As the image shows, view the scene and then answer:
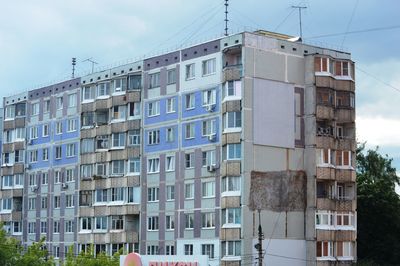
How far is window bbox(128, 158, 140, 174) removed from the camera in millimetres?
82812

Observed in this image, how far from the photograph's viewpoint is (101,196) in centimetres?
8619

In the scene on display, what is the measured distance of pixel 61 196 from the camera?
9275 cm

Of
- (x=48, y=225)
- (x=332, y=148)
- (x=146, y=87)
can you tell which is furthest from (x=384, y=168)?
(x=48, y=225)

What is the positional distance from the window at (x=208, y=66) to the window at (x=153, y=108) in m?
7.75

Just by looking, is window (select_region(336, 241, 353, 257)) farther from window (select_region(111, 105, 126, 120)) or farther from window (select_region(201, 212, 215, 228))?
window (select_region(111, 105, 126, 120))

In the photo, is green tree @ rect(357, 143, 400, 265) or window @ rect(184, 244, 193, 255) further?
Result: green tree @ rect(357, 143, 400, 265)

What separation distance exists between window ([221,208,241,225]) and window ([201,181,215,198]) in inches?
108

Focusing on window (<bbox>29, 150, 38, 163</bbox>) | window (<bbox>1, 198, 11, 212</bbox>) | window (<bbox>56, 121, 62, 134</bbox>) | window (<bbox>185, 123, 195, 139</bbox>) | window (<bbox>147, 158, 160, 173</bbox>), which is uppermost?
window (<bbox>56, 121, 62, 134</bbox>)

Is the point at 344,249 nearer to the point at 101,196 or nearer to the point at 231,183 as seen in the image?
the point at 231,183

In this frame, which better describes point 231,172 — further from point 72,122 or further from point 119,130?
point 72,122

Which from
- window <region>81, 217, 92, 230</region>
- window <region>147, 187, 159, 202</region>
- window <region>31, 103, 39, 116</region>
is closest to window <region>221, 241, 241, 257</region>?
window <region>147, 187, 159, 202</region>

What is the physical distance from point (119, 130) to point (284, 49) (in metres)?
20.9

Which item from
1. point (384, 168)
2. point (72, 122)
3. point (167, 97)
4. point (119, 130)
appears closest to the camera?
point (167, 97)

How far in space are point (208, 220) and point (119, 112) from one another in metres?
18.5
